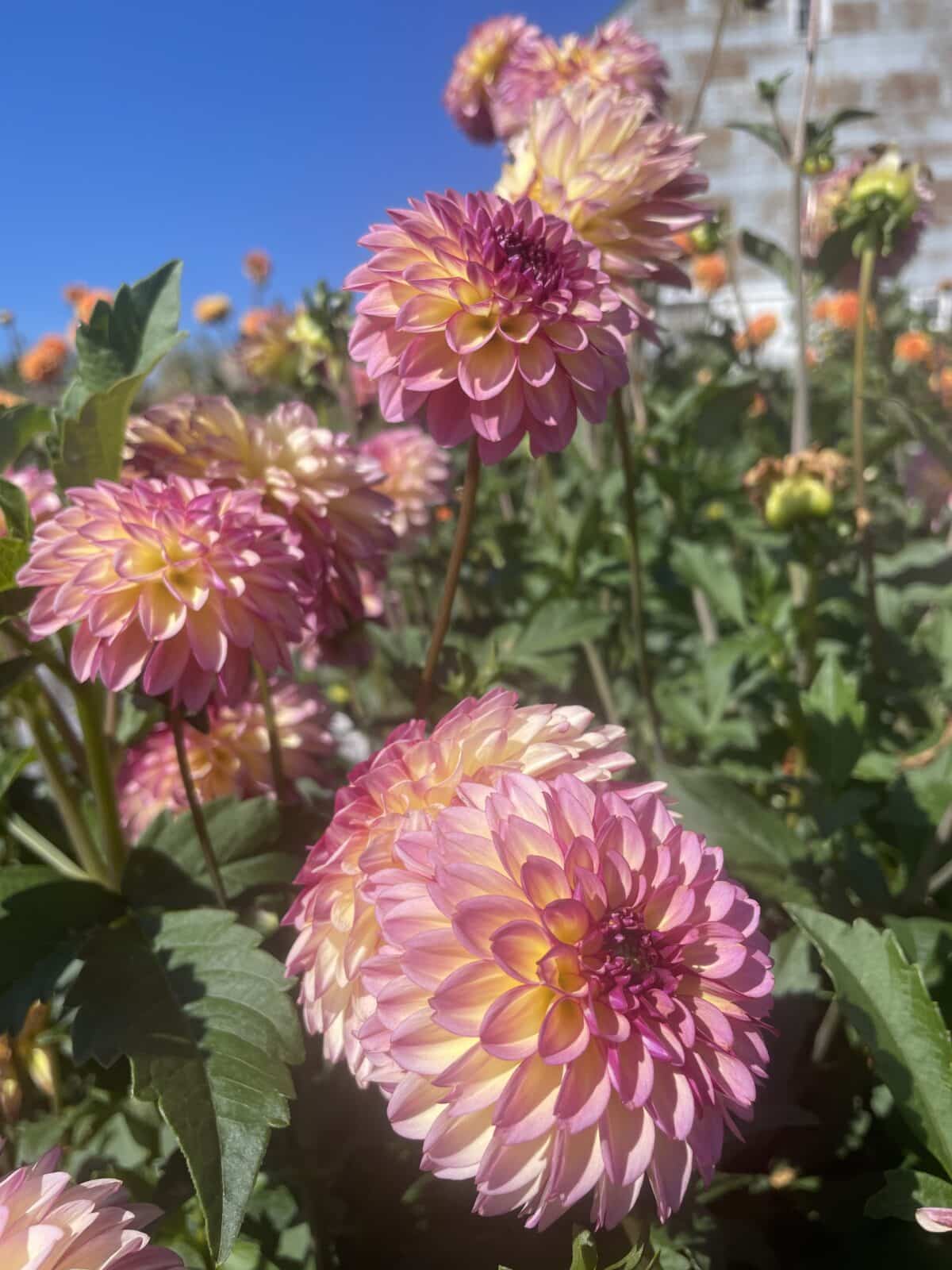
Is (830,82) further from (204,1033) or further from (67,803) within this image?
(204,1033)

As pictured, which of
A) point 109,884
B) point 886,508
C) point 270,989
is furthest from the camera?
point 886,508

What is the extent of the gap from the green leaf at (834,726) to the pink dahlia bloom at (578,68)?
1355 millimetres

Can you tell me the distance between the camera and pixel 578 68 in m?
1.98

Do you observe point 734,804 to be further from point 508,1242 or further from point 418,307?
point 418,307

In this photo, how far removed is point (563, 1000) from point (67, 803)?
0.74 metres

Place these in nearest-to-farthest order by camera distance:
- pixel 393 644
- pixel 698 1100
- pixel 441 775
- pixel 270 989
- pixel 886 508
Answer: pixel 698 1100
pixel 441 775
pixel 270 989
pixel 393 644
pixel 886 508

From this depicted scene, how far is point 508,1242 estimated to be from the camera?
85 centimetres

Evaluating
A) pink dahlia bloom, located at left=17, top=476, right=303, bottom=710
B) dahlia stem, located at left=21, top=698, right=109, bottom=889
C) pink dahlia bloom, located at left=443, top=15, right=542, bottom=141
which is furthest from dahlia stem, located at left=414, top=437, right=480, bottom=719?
pink dahlia bloom, located at left=443, top=15, right=542, bottom=141

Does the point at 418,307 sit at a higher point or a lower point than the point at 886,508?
higher

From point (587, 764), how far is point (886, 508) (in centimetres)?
287

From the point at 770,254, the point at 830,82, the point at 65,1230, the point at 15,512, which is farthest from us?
the point at 830,82

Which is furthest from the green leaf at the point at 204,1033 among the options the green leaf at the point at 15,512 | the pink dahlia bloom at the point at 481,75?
the pink dahlia bloom at the point at 481,75

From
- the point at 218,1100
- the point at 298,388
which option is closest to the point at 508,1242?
the point at 218,1100

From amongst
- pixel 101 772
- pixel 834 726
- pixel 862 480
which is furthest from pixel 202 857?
pixel 862 480
